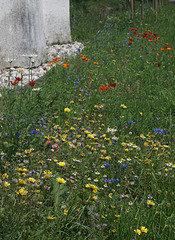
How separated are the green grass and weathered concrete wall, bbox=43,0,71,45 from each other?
420 cm

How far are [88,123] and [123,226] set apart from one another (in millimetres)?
1654

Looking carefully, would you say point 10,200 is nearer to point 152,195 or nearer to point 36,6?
point 152,195

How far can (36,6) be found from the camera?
6.88 meters

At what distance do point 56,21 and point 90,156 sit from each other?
8135 mm

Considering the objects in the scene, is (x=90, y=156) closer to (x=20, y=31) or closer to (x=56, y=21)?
(x=20, y=31)

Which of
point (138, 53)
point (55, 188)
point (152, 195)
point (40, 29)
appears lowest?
point (152, 195)

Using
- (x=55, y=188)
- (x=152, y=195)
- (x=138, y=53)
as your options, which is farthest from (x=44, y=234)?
(x=138, y=53)

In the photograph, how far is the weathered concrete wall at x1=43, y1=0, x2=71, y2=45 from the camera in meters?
9.44

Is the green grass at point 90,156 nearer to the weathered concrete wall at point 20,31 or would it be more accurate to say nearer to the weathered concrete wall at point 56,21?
the weathered concrete wall at point 20,31

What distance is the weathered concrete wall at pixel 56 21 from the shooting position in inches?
372

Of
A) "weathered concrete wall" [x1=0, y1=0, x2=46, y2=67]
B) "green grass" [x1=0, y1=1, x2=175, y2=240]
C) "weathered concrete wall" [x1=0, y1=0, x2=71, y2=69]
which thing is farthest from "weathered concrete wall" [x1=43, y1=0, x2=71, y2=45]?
"green grass" [x1=0, y1=1, x2=175, y2=240]

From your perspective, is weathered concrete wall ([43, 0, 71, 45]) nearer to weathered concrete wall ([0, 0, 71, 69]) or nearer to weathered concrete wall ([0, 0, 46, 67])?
weathered concrete wall ([0, 0, 71, 69])

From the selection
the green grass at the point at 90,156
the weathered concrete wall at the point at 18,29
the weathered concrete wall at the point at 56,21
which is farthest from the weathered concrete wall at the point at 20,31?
the weathered concrete wall at the point at 56,21

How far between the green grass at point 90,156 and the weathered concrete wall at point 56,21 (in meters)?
4.20
